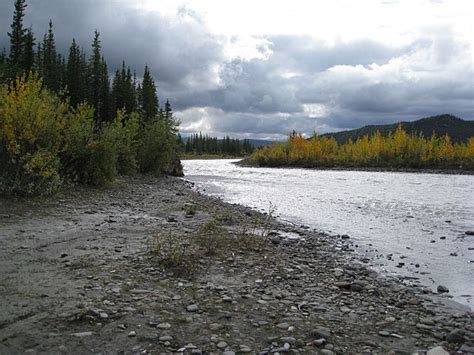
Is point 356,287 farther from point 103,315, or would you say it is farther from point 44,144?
point 44,144

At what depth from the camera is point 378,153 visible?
392 feet

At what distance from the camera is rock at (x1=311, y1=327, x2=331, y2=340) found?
246 inches

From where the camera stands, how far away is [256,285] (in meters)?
8.66

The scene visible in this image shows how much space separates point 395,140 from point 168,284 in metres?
122

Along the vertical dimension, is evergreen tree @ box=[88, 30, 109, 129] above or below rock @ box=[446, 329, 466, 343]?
above

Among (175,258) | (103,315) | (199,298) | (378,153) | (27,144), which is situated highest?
(378,153)

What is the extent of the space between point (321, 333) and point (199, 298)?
2.32 m

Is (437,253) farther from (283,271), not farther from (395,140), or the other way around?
(395,140)

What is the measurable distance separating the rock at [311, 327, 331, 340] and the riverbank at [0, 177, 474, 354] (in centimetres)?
3

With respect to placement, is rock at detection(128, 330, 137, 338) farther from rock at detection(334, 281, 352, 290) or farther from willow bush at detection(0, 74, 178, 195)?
willow bush at detection(0, 74, 178, 195)

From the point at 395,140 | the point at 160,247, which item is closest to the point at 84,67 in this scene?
the point at 395,140

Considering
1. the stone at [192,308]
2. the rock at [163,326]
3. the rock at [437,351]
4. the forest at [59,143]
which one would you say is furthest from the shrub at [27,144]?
the rock at [437,351]

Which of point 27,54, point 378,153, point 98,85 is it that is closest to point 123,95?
point 98,85

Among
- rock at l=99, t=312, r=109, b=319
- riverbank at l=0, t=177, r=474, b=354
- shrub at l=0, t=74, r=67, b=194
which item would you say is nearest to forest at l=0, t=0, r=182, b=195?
shrub at l=0, t=74, r=67, b=194
